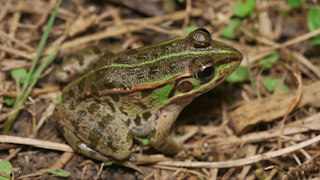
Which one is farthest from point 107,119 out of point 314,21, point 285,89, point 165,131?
point 314,21

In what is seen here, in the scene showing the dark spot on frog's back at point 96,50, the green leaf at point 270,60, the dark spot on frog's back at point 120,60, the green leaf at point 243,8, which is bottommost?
the dark spot on frog's back at point 120,60

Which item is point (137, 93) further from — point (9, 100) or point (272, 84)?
point (272, 84)

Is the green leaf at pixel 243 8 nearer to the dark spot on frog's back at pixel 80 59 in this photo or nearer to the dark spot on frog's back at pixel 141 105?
the dark spot on frog's back at pixel 141 105

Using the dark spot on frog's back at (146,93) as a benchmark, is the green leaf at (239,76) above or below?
above

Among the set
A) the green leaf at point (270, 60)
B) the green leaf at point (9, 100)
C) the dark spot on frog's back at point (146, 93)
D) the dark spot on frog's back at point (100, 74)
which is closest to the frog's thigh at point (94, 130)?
the dark spot on frog's back at point (100, 74)

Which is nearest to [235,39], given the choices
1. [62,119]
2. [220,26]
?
[220,26]

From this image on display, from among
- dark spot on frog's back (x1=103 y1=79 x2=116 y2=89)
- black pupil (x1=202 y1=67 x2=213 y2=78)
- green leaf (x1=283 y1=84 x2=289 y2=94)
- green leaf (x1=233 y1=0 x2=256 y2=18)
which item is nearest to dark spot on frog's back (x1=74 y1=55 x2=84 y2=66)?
dark spot on frog's back (x1=103 y1=79 x2=116 y2=89)

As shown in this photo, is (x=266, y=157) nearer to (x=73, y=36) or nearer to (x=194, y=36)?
(x=194, y=36)
